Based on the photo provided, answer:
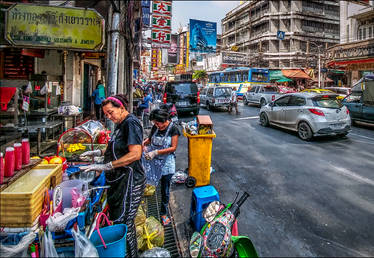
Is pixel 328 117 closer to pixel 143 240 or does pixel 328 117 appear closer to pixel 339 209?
pixel 339 209

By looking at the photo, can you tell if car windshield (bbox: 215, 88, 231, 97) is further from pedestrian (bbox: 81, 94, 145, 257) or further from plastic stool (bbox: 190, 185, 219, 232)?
pedestrian (bbox: 81, 94, 145, 257)

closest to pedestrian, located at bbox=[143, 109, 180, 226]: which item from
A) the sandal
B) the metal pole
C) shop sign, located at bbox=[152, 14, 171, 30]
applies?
the sandal

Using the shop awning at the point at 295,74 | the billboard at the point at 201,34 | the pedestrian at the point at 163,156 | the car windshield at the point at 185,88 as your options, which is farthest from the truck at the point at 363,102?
the shop awning at the point at 295,74

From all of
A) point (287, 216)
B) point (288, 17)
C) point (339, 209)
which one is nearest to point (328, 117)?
point (339, 209)

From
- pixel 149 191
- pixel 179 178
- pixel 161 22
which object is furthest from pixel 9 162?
pixel 161 22

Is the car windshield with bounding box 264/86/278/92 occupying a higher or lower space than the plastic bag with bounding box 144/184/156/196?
higher

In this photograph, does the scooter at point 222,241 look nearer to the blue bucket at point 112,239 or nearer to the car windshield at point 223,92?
the blue bucket at point 112,239

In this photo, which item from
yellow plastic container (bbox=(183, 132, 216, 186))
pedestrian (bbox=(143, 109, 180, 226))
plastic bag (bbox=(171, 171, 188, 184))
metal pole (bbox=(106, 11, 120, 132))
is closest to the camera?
pedestrian (bbox=(143, 109, 180, 226))

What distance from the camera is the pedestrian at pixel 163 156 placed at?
12.9 feet

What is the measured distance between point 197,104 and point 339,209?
438 inches

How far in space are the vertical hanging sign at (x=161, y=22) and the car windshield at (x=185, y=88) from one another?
2.67 metres

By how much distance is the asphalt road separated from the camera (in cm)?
345

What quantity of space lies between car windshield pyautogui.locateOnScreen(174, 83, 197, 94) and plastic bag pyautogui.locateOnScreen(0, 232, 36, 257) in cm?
1289

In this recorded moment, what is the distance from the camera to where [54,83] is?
9031 millimetres
